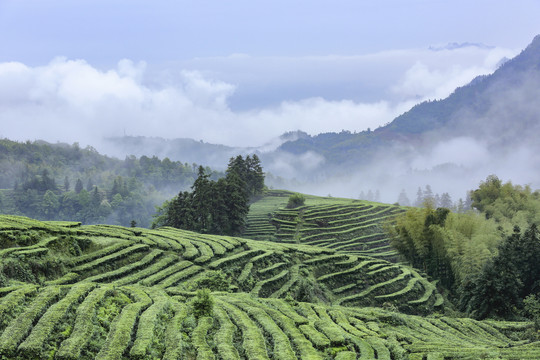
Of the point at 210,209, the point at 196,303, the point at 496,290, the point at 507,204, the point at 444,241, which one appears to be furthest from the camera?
the point at 507,204

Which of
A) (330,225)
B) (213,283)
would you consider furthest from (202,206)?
(213,283)

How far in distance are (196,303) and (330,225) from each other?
50.8 m

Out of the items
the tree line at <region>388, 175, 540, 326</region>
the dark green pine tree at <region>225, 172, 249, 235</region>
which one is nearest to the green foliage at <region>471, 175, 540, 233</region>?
the tree line at <region>388, 175, 540, 326</region>

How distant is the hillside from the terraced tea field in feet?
63.9

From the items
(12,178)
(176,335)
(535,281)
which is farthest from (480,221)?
(12,178)

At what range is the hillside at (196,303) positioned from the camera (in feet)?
51.7

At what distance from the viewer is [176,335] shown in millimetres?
16516

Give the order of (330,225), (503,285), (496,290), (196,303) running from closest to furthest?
(196,303) < (503,285) < (496,290) < (330,225)

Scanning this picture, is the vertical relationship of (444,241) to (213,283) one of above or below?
above

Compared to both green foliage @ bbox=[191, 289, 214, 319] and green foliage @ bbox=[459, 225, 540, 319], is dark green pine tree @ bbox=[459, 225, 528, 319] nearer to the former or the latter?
green foliage @ bbox=[459, 225, 540, 319]

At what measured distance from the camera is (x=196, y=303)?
19.4 metres

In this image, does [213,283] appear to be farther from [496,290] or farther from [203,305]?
[496,290]

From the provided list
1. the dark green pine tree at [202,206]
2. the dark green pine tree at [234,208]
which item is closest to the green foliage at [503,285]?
the dark green pine tree at [234,208]

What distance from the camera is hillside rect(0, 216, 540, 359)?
15.8 metres
